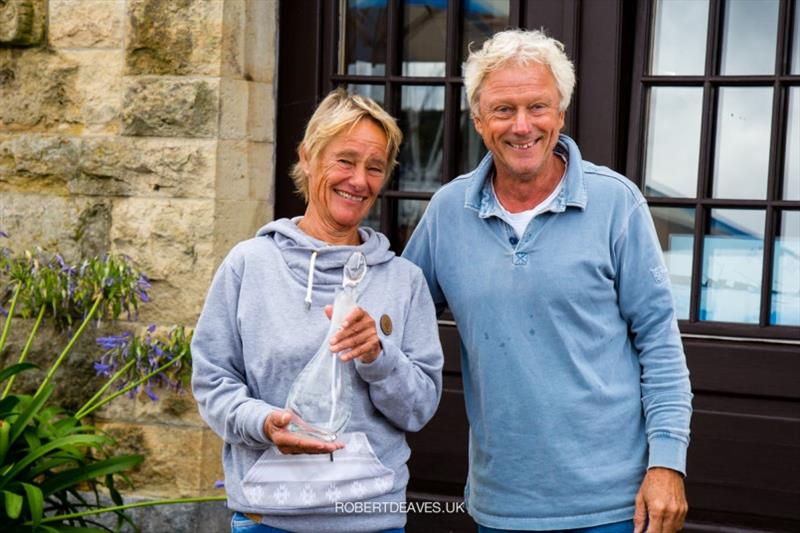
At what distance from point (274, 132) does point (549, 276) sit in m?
2.20

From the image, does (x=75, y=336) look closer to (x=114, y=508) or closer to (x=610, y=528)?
(x=114, y=508)

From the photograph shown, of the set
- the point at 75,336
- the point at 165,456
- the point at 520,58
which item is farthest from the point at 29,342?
the point at 520,58

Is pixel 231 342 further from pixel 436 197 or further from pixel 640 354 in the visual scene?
pixel 640 354

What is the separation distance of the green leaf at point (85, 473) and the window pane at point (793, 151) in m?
2.40

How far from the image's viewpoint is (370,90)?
15.4ft

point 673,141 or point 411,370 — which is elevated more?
point 673,141

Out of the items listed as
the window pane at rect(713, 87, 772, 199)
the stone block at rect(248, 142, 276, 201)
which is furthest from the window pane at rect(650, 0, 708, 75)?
the stone block at rect(248, 142, 276, 201)

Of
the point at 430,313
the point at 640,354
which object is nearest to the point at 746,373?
the point at 640,354

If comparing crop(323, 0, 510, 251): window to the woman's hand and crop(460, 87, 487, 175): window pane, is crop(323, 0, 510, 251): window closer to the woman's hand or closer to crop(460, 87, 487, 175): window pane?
crop(460, 87, 487, 175): window pane

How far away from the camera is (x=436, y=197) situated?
2.96 meters

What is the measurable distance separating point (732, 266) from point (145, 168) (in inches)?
82.4

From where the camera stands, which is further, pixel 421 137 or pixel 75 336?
pixel 421 137

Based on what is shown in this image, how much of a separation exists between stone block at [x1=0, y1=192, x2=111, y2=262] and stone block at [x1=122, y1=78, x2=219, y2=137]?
32 cm

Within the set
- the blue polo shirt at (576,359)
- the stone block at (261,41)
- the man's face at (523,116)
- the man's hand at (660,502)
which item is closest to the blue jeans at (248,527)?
the blue polo shirt at (576,359)
